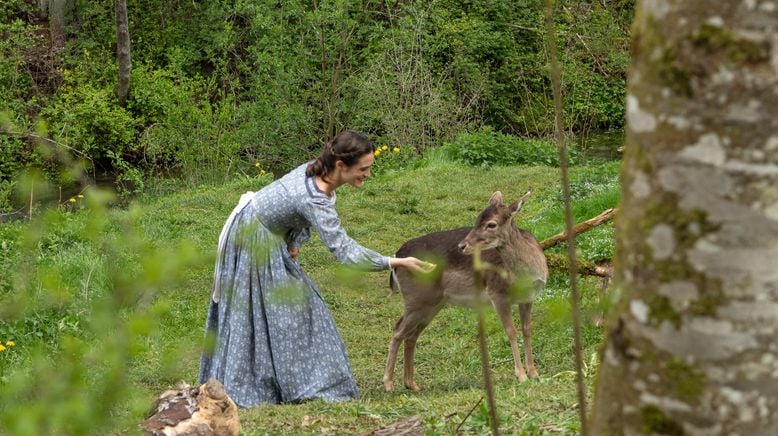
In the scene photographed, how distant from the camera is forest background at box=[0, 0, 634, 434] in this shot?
3086mm

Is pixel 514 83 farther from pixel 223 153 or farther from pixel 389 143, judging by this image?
pixel 223 153

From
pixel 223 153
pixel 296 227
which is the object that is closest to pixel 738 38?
pixel 296 227

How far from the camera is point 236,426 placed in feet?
18.1

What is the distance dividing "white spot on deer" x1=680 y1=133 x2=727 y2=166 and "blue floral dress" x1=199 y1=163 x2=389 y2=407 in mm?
5369

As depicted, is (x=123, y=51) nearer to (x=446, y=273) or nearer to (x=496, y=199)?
(x=496, y=199)

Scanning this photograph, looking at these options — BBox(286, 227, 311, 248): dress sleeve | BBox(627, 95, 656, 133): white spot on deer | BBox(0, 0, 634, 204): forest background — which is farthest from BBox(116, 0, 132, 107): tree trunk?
BBox(627, 95, 656, 133): white spot on deer

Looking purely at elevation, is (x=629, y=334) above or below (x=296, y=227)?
above

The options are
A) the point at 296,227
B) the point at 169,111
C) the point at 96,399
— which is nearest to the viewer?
the point at 96,399

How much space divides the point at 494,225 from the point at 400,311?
2.60 metres

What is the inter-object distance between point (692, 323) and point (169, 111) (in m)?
17.4

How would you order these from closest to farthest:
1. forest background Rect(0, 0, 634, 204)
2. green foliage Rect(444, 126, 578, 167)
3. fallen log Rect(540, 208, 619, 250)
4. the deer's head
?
the deer's head, fallen log Rect(540, 208, 619, 250), green foliage Rect(444, 126, 578, 167), forest background Rect(0, 0, 634, 204)

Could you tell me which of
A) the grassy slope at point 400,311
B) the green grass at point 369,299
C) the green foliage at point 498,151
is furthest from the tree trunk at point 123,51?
the green foliage at point 498,151

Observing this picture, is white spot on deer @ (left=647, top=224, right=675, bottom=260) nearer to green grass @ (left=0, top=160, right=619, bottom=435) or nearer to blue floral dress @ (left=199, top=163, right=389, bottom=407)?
green grass @ (left=0, top=160, right=619, bottom=435)

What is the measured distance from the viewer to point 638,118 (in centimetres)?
240
